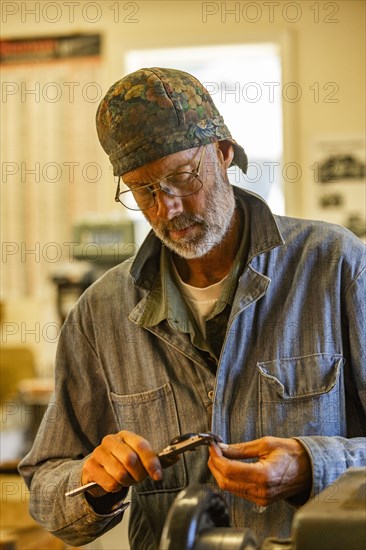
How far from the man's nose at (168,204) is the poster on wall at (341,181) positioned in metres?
3.67

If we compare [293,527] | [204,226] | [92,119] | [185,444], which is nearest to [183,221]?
[204,226]

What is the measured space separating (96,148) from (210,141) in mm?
4039

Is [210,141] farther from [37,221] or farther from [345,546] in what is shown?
[37,221]

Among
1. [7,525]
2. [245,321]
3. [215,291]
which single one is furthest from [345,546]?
[7,525]

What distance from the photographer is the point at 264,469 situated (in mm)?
1308

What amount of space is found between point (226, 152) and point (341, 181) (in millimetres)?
3603

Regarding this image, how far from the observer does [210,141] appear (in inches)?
65.5

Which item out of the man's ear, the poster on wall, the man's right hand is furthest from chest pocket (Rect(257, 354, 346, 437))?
the poster on wall

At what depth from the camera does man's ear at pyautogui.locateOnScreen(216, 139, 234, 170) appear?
1732 millimetres

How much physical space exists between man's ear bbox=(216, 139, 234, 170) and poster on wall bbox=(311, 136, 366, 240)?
3.49m

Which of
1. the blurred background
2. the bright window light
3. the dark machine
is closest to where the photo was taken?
the dark machine

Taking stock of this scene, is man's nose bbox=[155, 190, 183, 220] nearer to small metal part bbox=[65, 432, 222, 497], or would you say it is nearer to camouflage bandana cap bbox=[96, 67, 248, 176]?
camouflage bandana cap bbox=[96, 67, 248, 176]

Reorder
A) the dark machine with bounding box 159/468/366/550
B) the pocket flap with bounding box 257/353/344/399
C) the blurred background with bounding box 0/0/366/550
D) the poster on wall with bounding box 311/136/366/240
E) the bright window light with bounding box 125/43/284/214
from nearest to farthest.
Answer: the dark machine with bounding box 159/468/366/550, the pocket flap with bounding box 257/353/344/399, the blurred background with bounding box 0/0/366/550, the poster on wall with bounding box 311/136/366/240, the bright window light with bounding box 125/43/284/214

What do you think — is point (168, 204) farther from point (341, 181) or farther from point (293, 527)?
point (341, 181)
